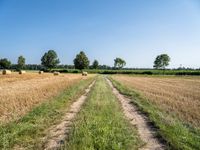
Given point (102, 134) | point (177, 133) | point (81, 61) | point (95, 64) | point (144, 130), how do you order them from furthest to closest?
point (95, 64), point (81, 61), point (144, 130), point (177, 133), point (102, 134)

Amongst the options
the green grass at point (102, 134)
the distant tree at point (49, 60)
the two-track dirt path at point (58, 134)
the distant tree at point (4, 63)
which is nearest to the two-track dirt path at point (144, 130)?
the green grass at point (102, 134)

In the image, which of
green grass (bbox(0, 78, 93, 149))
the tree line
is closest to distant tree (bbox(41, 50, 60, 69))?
the tree line

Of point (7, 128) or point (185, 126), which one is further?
point (185, 126)

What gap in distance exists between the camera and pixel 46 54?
116062 mm

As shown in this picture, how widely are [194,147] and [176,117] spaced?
4.09m

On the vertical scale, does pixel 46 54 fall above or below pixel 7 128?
above

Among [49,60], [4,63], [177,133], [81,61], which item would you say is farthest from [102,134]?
[4,63]

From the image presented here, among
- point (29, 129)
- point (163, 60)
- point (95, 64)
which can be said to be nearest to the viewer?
point (29, 129)

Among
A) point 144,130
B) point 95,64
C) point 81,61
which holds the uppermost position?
point 81,61

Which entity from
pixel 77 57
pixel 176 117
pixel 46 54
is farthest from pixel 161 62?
pixel 176 117

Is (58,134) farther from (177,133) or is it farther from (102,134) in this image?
(177,133)

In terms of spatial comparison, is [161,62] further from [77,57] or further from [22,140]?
[22,140]

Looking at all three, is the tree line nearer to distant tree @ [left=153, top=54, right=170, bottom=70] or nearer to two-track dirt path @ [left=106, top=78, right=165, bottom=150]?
distant tree @ [left=153, top=54, right=170, bottom=70]

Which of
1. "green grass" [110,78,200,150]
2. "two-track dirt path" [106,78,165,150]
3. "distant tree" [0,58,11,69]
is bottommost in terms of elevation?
"two-track dirt path" [106,78,165,150]
